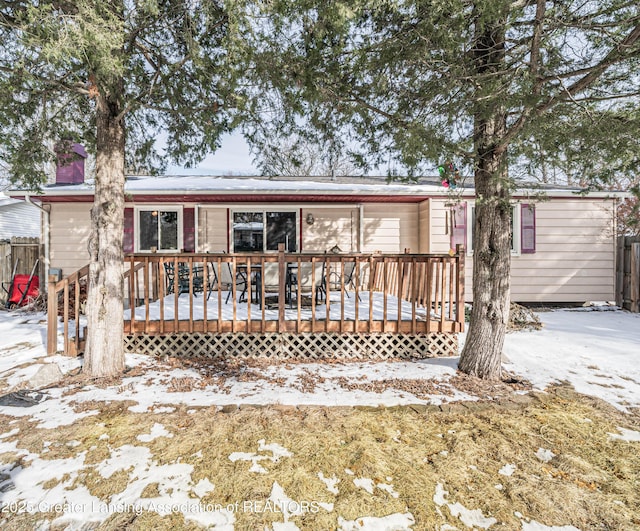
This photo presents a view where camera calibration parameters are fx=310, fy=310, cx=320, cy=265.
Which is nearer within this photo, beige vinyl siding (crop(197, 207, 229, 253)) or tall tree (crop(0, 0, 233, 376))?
tall tree (crop(0, 0, 233, 376))

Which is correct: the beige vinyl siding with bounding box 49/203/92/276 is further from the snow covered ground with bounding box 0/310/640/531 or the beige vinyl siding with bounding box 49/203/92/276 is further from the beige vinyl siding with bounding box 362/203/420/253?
the beige vinyl siding with bounding box 362/203/420/253

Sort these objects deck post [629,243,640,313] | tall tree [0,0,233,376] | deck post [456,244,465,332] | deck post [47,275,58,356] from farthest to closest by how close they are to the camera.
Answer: deck post [629,243,640,313]
deck post [456,244,465,332]
deck post [47,275,58,356]
tall tree [0,0,233,376]

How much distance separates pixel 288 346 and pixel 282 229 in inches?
169

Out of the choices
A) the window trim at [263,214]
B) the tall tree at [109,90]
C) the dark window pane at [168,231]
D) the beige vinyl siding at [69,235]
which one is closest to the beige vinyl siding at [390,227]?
the window trim at [263,214]

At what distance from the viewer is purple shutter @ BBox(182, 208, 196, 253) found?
791 cm

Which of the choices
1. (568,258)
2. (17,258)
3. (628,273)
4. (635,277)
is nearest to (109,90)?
(17,258)

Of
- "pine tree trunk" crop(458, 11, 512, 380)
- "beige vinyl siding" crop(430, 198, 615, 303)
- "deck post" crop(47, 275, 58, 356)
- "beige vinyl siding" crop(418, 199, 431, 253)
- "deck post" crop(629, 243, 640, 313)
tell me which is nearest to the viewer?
"pine tree trunk" crop(458, 11, 512, 380)

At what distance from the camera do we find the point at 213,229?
797 cm

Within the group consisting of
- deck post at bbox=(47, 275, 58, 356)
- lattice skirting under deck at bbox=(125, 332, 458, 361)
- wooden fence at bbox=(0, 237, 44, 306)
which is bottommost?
lattice skirting under deck at bbox=(125, 332, 458, 361)

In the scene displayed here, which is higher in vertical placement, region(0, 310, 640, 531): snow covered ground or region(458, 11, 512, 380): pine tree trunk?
region(458, 11, 512, 380): pine tree trunk

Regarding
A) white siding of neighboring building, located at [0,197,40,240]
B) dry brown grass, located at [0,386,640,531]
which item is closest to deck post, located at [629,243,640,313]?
dry brown grass, located at [0,386,640,531]

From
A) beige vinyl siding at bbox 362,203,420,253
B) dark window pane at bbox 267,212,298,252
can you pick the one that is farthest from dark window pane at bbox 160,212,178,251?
beige vinyl siding at bbox 362,203,420,253

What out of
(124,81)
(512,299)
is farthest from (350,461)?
(512,299)

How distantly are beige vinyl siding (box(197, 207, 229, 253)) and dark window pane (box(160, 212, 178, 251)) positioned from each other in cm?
65
